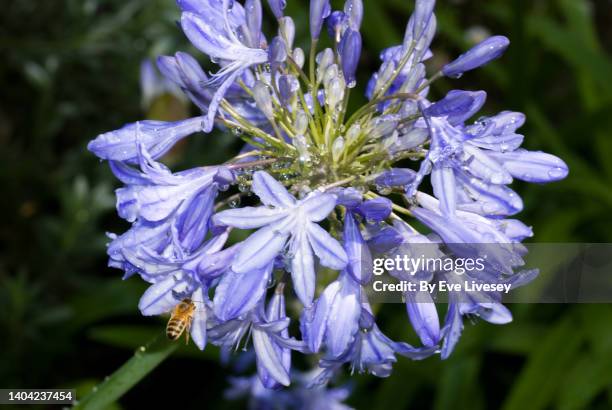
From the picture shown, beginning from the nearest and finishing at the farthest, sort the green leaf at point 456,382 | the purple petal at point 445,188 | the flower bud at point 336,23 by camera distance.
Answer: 1. the purple petal at point 445,188
2. the flower bud at point 336,23
3. the green leaf at point 456,382

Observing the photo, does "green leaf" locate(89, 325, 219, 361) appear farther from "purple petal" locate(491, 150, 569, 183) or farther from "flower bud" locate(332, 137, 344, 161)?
"purple petal" locate(491, 150, 569, 183)

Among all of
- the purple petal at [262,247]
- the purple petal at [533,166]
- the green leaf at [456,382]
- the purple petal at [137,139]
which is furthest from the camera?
the green leaf at [456,382]

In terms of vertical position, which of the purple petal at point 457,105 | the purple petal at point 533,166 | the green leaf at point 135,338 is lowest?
the green leaf at point 135,338

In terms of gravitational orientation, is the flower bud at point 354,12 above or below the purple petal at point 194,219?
above

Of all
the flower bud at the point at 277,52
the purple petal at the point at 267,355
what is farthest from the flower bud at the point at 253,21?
the purple petal at the point at 267,355

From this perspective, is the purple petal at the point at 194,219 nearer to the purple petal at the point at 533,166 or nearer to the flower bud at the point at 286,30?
the flower bud at the point at 286,30

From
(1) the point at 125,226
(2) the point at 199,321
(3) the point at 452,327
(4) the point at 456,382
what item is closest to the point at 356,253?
(3) the point at 452,327
